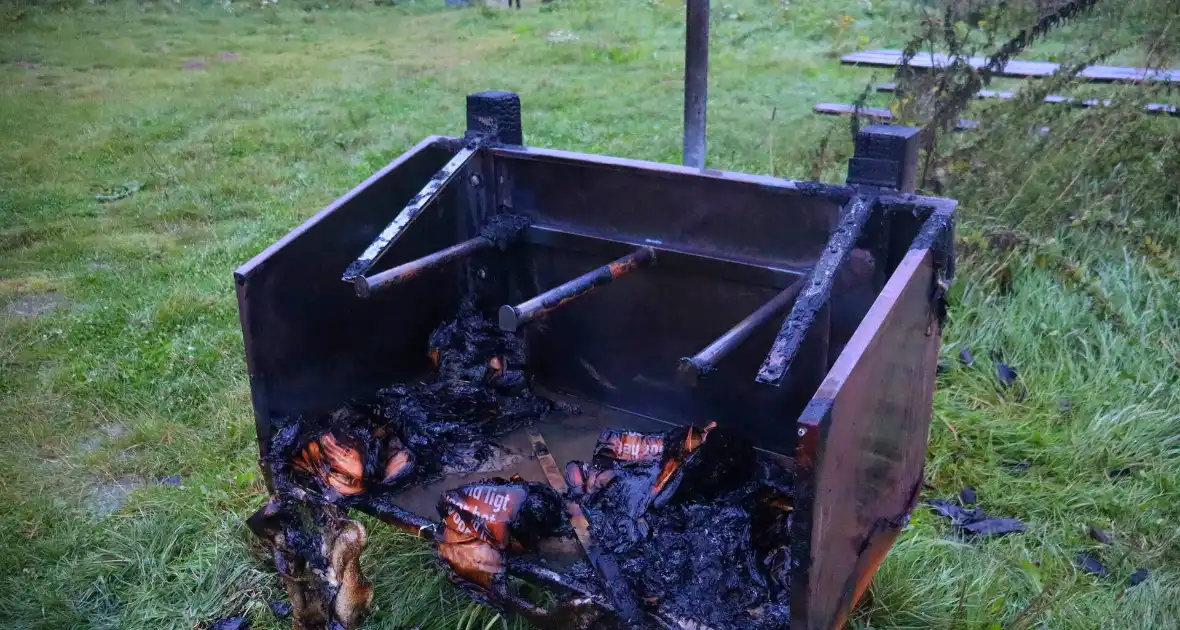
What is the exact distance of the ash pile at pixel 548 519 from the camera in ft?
6.44

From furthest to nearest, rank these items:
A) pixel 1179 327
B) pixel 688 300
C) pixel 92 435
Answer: pixel 1179 327 → pixel 92 435 → pixel 688 300

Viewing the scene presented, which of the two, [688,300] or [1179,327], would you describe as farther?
[1179,327]

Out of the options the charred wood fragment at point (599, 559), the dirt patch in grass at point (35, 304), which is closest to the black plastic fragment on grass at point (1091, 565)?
the charred wood fragment at point (599, 559)

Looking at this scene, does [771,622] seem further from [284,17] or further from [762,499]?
[284,17]

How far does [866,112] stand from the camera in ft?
17.5

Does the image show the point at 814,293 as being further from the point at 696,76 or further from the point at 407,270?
the point at 696,76

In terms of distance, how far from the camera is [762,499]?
7.30 feet

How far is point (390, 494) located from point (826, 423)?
1.39 m

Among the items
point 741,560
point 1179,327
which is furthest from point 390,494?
point 1179,327

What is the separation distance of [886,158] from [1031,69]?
4115 mm

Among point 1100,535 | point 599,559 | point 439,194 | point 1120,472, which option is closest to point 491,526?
point 599,559

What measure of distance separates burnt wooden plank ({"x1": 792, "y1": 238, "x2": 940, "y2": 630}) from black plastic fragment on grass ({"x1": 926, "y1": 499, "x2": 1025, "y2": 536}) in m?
0.68

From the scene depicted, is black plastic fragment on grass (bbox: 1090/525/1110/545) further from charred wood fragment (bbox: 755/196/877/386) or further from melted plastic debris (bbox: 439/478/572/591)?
melted plastic debris (bbox: 439/478/572/591)

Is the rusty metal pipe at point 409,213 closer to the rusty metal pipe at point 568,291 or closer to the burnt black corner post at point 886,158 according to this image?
the rusty metal pipe at point 568,291
